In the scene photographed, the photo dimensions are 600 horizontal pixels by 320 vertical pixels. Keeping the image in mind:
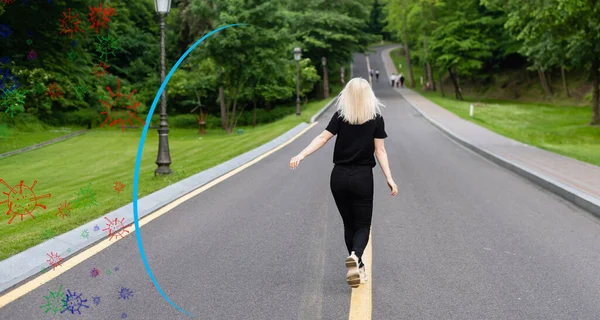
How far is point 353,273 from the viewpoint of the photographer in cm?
502

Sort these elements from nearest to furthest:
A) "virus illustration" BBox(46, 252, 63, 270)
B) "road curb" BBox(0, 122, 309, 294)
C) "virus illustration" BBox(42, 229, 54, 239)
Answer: "road curb" BBox(0, 122, 309, 294), "virus illustration" BBox(46, 252, 63, 270), "virus illustration" BBox(42, 229, 54, 239)

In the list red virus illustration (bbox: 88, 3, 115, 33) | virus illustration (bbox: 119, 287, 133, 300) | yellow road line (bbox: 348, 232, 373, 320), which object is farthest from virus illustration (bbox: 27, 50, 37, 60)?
yellow road line (bbox: 348, 232, 373, 320)

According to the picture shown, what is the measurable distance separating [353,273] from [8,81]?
3.57 m

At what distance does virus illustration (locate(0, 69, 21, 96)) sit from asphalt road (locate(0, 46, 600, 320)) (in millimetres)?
1849

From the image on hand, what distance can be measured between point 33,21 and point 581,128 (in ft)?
96.6

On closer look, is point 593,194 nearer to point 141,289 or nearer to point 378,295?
point 378,295

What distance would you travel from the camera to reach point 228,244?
6.91 metres

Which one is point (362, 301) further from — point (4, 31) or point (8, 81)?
point (4, 31)

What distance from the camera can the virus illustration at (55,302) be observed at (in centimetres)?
484

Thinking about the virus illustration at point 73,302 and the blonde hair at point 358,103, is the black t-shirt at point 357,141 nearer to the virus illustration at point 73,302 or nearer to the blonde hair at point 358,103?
the blonde hair at point 358,103

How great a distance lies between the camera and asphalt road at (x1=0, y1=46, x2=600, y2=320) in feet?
15.9

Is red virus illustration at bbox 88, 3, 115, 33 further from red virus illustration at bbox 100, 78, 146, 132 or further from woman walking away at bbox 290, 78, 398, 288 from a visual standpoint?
woman walking away at bbox 290, 78, 398, 288

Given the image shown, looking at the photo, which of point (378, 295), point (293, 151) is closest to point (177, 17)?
point (293, 151)

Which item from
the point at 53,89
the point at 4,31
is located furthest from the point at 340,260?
the point at 4,31
